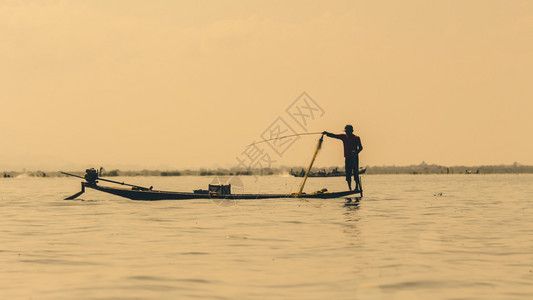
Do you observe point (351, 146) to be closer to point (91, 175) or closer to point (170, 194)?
point (170, 194)

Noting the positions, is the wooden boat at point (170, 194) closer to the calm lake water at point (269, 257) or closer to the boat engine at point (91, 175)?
the boat engine at point (91, 175)

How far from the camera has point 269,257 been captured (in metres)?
13.3

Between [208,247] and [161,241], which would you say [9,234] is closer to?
[161,241]

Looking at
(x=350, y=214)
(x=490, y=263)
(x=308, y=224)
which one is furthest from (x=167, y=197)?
(x=490, y=263)

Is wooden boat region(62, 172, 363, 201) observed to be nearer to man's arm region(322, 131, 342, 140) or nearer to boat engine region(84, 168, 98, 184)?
boat engine region(84, 168, 98, 184)

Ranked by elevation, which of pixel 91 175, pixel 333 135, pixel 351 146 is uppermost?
pixel 333 135

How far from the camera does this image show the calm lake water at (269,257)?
1005cm

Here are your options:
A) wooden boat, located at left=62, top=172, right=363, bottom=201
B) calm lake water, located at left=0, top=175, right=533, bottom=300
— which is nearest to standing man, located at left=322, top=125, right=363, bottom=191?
wooden boat, located at left=62, top=172, right=363, bottom=201

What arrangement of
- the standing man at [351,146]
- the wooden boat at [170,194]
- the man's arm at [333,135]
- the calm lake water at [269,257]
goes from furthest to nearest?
1. the standing man at [351,146]
2. the wooden boat at [170,194]
3. the man's arm at [333,135]
4. the calm lake water at [269,257]

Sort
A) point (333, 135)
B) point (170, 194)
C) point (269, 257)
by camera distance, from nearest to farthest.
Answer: point (269, 257) < point (333, 135) < point (170, 194)

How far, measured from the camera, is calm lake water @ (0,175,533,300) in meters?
10.1

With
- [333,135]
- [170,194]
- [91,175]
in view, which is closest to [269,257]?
[333,135]

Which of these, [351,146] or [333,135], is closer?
[333,135]

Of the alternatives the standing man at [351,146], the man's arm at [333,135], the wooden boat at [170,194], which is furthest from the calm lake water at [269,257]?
the standing man at [351,146]
